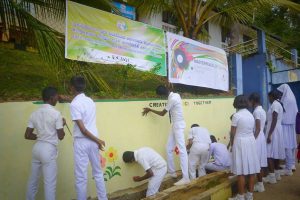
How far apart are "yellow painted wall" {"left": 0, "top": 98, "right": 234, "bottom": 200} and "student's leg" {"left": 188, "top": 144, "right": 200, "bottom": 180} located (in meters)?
0.60

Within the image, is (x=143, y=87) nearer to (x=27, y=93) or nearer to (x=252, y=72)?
(x=27, y=93)

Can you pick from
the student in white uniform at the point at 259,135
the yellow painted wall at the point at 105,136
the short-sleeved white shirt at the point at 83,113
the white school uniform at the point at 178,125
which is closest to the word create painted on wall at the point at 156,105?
the yellow painted wall at the point at 105,136

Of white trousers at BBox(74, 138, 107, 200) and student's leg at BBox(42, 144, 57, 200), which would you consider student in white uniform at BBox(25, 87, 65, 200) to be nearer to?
student's leg at BBox(42, 144, 57, 200)

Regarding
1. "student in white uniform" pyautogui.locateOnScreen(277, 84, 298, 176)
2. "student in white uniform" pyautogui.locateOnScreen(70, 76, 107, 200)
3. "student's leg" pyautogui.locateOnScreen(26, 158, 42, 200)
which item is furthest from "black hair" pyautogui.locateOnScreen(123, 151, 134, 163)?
"student in white uniform" pyautogui.locateOnScreen(277, 84, 298, 176)

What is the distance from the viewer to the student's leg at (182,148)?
5.68m

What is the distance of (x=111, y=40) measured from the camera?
621cm

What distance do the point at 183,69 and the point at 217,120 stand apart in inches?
65.3

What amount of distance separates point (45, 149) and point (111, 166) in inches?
61.7

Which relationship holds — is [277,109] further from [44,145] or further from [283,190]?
[44,145]

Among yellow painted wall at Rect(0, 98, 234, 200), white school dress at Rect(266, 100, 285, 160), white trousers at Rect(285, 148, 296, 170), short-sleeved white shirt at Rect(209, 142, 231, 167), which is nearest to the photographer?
yellow painted wall at Rect(0, 98, 234, 200)

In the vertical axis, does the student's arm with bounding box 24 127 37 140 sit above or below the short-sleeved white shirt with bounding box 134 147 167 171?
Result: above

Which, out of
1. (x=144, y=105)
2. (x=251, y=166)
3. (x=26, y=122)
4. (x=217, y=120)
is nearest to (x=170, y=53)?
(x=144, y=105)

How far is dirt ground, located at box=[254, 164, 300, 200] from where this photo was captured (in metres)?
5.70

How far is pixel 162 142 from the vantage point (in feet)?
21.4
